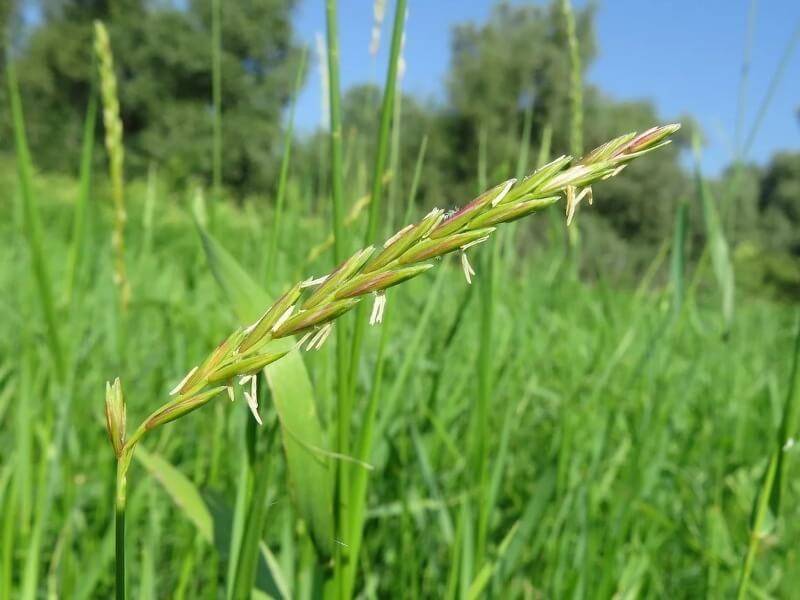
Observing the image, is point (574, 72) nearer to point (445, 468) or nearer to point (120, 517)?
point (445, 468)

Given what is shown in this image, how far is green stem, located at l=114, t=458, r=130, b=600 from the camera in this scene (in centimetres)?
20

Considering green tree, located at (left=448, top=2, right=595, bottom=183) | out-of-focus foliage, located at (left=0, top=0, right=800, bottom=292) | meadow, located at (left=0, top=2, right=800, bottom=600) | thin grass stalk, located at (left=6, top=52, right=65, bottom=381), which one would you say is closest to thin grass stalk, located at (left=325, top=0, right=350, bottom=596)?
meadow, located at (left=0, top=2, right=800, bottom=600)

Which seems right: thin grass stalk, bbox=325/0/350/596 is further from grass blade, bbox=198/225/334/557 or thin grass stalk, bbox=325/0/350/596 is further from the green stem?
the green stem

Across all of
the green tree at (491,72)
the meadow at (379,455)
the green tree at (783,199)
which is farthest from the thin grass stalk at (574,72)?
the green tree at (783,199)

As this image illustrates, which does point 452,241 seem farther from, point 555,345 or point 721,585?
point 555,345

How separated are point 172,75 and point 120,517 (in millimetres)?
19537

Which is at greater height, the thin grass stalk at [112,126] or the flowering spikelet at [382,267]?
the thin grass stalk at [112,126]

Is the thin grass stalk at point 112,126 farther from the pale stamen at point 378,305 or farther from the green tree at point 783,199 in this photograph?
the green tree at point 783,199

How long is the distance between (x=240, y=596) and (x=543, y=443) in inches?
29.8

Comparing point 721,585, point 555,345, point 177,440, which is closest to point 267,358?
point 721,585

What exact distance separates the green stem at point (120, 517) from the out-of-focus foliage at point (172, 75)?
16.5 metres

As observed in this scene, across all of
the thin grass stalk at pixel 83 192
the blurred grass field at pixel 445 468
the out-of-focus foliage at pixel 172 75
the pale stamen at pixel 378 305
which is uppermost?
the out-of-focus foliage at pixel 172 75

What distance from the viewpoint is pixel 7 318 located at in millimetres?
1345

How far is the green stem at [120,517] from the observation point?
0.65 feet
